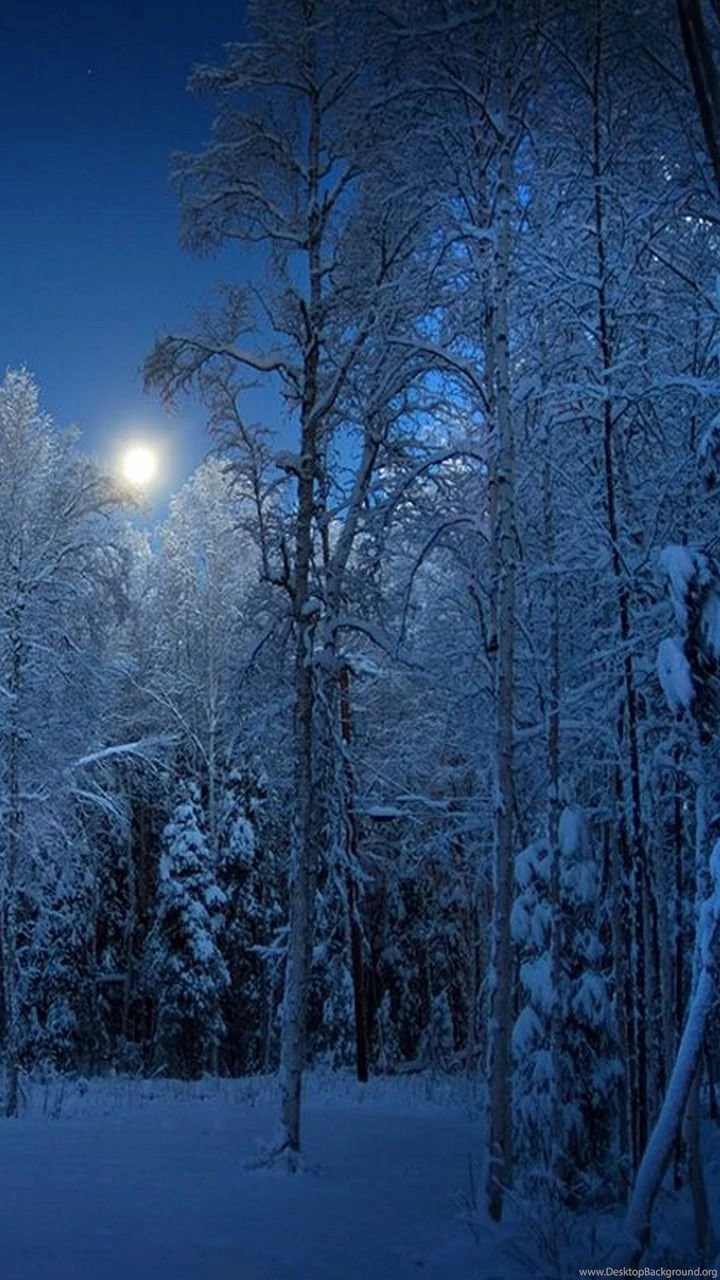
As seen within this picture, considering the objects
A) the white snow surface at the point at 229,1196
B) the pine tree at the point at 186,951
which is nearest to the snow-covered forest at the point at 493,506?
the white snow surface at the point at 229,1196

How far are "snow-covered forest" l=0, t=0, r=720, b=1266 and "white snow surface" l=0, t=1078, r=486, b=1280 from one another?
2.14ft

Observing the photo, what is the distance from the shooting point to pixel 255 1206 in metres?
7.39

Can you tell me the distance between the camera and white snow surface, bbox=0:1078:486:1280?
573 cm

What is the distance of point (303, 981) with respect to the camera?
Answer: 966 cm

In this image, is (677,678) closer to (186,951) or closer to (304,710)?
(304,710)

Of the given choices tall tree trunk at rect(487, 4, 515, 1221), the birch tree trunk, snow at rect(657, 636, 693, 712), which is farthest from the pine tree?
snow at rect(657, 636, 693, 712)

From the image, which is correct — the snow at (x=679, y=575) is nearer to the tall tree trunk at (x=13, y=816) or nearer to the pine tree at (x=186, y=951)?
the tall tree trunk at (x=13, y=816)

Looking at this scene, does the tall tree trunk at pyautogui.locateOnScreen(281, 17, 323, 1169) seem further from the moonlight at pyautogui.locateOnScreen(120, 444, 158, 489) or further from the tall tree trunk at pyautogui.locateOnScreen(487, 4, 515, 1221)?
the moonlight at pyautogui.locateOnScreen(120, 444, 158, 489)

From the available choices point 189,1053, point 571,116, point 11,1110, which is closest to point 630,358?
point 571,116

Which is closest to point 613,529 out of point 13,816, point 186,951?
point 13,816

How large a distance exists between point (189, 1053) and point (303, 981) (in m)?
14.9

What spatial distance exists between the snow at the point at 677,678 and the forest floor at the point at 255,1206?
3360 millimetres

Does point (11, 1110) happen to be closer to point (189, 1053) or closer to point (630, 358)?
point (189, 1053)

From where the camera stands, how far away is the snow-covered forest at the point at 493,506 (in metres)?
7.43
